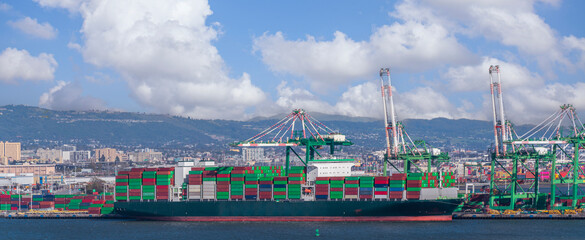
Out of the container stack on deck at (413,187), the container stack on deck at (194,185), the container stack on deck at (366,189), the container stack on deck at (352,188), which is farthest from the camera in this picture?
the container stack on deck at (194,185)

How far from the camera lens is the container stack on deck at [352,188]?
7619 centimetres

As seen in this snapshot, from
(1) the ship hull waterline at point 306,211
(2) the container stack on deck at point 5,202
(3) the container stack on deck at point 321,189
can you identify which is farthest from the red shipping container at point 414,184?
(2) the container stack on deck at point 5,202

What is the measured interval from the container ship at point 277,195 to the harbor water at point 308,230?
63.7 inches

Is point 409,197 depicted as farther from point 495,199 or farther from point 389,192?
point 495,199

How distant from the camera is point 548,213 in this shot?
8081 cm

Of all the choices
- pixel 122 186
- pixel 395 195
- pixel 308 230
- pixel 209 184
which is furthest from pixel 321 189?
pixel 122 186

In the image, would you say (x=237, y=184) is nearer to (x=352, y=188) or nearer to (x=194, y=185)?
(x=194, y=185)

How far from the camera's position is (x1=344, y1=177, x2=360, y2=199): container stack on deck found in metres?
76.2

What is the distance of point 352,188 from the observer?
76250mm

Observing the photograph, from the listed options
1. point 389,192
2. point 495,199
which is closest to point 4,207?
point 389,192

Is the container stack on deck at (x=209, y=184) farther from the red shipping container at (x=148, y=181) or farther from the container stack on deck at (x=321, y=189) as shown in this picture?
the container stack on deck at (x=321, y=189)

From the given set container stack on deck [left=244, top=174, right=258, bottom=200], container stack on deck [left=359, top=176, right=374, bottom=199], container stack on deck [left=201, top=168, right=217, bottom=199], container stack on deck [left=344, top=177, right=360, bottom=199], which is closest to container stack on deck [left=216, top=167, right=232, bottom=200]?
container stack on deck [left=201, top=168, right=217, bottom=199]

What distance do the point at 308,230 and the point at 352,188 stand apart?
27.0 feet

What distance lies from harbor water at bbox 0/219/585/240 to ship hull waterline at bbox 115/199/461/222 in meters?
1.46
